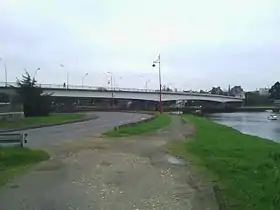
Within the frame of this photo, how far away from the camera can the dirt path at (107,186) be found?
8.56 m

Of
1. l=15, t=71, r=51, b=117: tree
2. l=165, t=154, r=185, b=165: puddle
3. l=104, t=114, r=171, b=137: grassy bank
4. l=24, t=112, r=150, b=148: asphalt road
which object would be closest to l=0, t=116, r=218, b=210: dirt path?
l=165, t=154, r=185, b=165: puddle

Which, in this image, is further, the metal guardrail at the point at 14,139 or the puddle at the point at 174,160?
the metal guardrail at the point at 14,139

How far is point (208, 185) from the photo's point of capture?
35.3ft

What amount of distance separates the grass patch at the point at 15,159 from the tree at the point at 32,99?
140ft

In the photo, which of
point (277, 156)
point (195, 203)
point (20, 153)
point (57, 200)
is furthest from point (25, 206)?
point (277, 156)

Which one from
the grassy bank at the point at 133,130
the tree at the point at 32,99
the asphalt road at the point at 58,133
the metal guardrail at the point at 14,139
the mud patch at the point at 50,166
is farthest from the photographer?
the tree at the point at 32,99

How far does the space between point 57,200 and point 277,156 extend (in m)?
11.5

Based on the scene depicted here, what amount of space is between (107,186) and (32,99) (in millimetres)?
50510

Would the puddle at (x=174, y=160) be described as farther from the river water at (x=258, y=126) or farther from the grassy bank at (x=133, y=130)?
the river water at (x=258, y=126)

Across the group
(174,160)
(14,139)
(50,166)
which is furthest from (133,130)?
(50,166)

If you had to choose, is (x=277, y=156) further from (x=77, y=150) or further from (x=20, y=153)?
(x=20, y=153)

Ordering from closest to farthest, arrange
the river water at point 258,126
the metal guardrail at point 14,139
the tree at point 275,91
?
the metal guardrail at point 14,139, the river water at point 258,126, the tree at point 275,91

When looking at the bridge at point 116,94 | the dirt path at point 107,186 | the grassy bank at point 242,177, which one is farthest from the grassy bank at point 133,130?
the bridge at point 116,94

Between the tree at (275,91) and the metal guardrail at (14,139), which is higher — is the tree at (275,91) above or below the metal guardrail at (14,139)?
above
